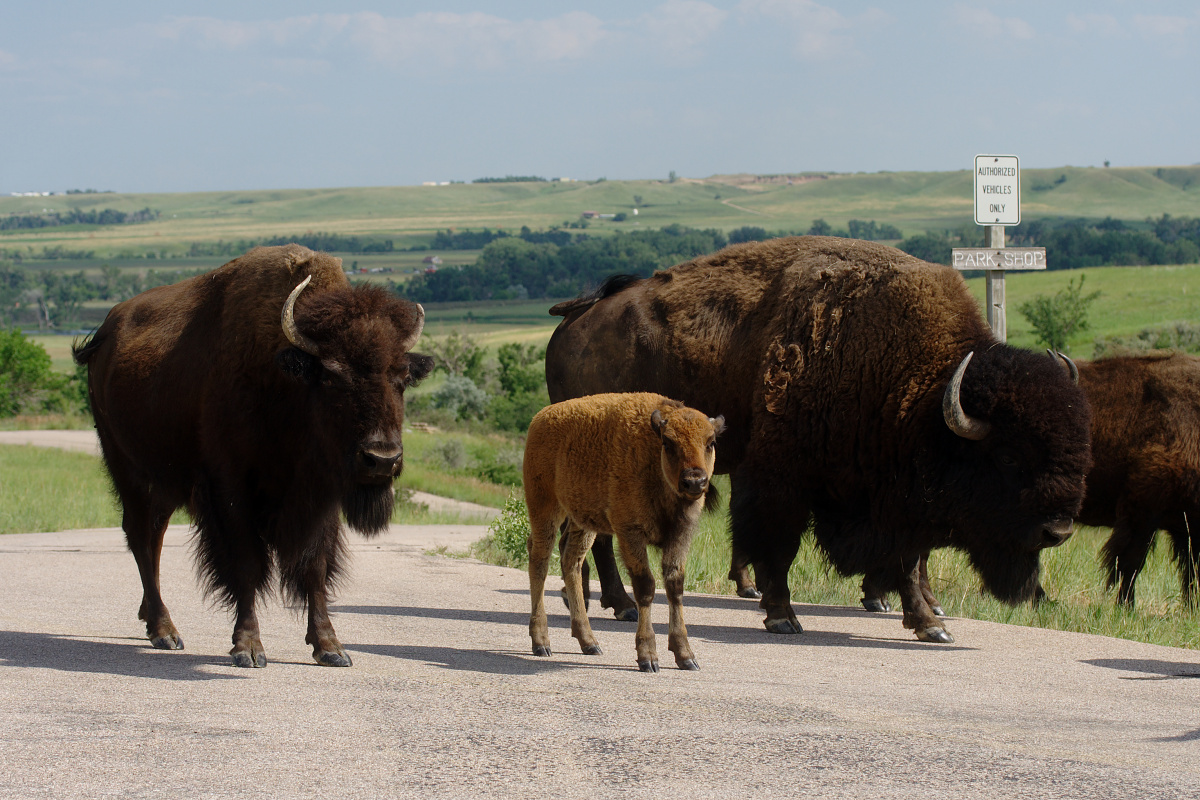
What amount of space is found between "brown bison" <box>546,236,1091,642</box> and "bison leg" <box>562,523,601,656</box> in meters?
1.83

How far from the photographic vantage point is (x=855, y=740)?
5.18 meters

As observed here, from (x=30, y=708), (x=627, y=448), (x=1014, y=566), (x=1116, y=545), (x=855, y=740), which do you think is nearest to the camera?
(x=855, y=740)

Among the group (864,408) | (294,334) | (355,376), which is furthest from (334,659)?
(864,408)

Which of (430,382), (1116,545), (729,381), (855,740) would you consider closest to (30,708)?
(855,740)

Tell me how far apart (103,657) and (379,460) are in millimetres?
2350

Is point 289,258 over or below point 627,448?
over

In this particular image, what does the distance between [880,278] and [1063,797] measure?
555 centimetres

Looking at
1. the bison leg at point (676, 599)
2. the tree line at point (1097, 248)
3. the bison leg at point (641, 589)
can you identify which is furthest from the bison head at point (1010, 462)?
the tree line at point (1097, 248)

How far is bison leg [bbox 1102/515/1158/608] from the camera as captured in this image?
412 inches

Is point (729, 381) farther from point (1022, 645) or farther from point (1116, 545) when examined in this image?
point (1116, 545)

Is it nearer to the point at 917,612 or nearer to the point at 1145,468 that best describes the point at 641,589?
the point at 917,612

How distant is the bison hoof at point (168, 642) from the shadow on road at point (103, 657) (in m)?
0.05

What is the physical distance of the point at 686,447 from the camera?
661 cm

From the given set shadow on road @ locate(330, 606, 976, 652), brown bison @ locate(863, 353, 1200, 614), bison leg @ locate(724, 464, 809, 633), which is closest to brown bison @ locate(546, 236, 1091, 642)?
bison leg @ locate(724, 464, 809, 633)
